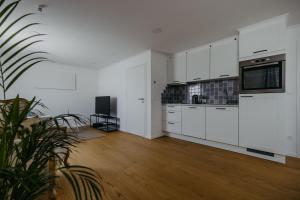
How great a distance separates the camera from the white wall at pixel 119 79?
13.5ft

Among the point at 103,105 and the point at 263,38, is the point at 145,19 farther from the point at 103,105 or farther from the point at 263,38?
the point at 103,105

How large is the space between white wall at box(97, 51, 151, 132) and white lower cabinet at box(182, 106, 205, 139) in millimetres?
965

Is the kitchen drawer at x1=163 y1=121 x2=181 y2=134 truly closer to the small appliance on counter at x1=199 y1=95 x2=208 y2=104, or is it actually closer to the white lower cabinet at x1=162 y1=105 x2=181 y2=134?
the white lower cabinet at x1=162 y1=105 x2=181 y2=134

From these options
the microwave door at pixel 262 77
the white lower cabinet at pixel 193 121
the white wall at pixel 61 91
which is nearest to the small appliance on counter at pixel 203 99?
the white lower cabinet at pixel 193 121

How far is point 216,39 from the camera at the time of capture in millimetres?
3074

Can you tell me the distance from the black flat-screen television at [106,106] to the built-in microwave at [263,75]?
12.5ft

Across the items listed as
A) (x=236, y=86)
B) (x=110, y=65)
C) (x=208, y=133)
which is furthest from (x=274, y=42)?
(x=110, y=65)

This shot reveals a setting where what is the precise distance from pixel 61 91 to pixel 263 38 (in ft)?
18.7

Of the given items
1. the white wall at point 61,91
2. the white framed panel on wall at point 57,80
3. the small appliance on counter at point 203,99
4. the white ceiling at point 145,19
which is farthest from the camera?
the white framed panel on wall at point 57,80

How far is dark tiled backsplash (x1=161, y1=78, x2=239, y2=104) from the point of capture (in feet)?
10.5

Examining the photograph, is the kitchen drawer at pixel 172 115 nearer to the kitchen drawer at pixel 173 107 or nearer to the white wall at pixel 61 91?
the kitchen drawer at pixel 173 107

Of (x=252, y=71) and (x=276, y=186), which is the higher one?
(x=252, y=71)

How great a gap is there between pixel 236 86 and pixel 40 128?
3395 mm

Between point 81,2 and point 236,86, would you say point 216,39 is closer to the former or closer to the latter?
point 236,86
